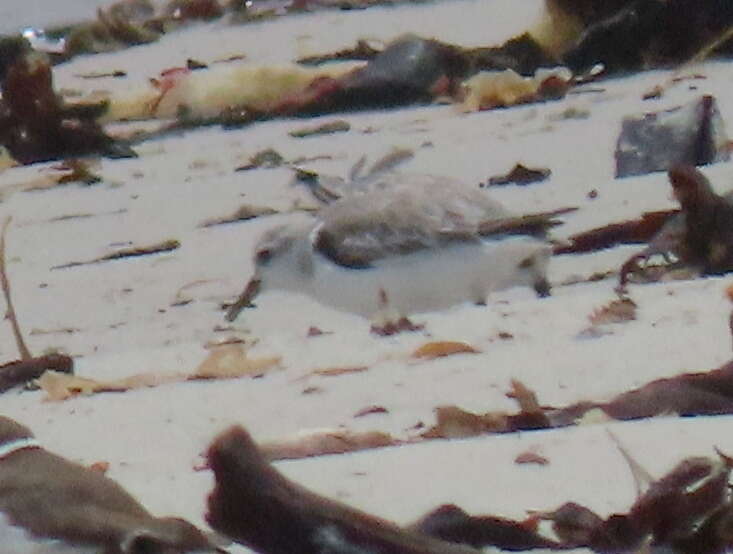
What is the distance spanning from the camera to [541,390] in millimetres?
2299

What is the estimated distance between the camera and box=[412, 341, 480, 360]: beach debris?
257cm

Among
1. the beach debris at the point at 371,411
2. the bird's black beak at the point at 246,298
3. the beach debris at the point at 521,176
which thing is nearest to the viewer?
the beach debris at the point at 371,411

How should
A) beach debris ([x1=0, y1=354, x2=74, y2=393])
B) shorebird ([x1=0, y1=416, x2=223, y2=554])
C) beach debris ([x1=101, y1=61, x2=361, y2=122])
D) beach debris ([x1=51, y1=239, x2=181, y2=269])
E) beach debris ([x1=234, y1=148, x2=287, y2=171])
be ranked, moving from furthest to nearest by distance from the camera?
beach debris ([x1=101, y1=61, x2=361, y2=122]) → beach debris ([x1=234, y1=148, x2=287, y2=171]) → beach debris ([x1=51, y1=239, x2=181, y2=269]) → beach debris ([x1=0, y1=354, x2=74, y2=393]) → shorebird ([x1=0, y1=416, x2=223, y2=554])

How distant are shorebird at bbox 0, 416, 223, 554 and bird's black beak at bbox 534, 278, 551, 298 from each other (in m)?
1.43

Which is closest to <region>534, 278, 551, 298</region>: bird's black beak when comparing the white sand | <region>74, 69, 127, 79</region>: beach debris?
the white sand

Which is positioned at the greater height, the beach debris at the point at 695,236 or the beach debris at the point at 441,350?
the beach debris at the point at 441,350

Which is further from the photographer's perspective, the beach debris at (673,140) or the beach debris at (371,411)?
the beach debris at (673,140)

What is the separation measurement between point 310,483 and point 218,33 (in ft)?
14.8

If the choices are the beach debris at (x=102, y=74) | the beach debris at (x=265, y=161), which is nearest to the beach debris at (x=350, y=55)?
the beach debris at (x=102, y=74)

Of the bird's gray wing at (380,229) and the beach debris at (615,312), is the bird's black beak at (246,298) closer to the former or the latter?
the bird's gray wing at (380,229)

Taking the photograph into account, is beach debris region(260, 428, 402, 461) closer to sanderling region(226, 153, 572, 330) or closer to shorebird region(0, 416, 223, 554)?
shorebird region(0, 416, 223, 554)

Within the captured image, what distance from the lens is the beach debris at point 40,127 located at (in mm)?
4652

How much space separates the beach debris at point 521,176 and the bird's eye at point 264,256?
20.5 inches

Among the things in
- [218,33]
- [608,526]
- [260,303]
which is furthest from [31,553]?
[218,33]
